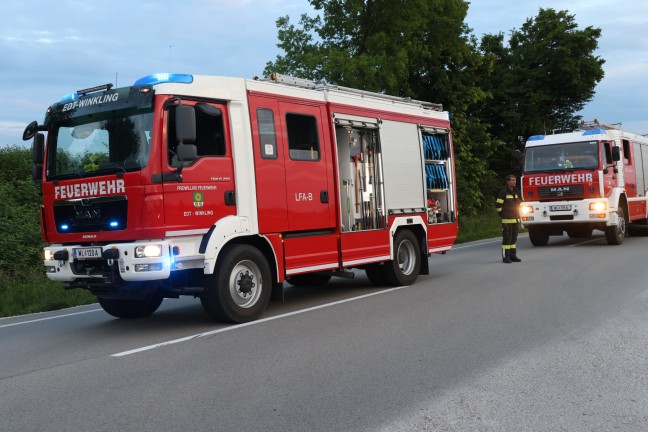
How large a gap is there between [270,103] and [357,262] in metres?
2.78

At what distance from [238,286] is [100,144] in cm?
228

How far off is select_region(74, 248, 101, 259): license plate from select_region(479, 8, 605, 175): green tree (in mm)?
34332

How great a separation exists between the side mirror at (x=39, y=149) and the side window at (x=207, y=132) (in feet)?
6.42

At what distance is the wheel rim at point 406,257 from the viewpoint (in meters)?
11.4

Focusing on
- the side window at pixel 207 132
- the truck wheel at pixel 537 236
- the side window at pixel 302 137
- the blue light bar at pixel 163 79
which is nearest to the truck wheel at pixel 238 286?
the side window at pixel 207 132

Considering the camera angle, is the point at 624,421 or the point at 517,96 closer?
the point at 624,421

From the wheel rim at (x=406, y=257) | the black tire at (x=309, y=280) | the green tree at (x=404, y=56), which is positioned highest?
the green tree at (x=404, y=56)

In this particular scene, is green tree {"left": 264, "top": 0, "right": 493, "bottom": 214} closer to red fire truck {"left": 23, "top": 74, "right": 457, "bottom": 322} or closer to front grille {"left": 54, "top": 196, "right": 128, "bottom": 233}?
red fire truck {"left": 23, "top": 74, "right": 457, "bottom": 322}

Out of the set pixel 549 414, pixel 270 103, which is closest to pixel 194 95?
pixel 270 103

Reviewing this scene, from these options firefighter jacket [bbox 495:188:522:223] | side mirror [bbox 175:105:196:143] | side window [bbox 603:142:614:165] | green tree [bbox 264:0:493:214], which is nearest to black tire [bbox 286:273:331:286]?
side mirror [bbox 175:105:196:143]

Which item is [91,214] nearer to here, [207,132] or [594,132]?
[207,132]

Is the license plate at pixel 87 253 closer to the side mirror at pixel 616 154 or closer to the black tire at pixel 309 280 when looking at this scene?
the black tire at pixel 309 280

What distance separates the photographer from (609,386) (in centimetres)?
506

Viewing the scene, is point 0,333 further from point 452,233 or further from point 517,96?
point 517,96
